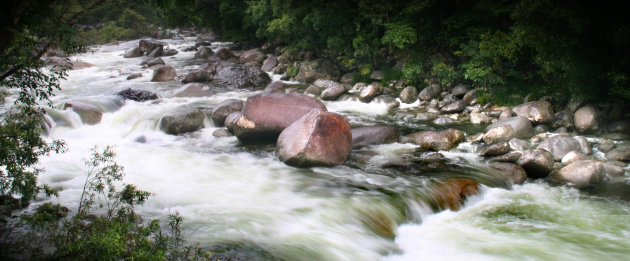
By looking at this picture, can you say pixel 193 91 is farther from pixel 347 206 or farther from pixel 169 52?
pixel 169 52

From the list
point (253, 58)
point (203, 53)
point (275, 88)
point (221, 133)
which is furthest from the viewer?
point (203, 53)

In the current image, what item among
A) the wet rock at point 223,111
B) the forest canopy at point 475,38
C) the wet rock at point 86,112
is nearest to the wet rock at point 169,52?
the forest canopy at point 475,38

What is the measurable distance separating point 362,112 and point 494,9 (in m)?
5.04

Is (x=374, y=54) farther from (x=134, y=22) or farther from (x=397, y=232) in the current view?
(x=134, y=22)

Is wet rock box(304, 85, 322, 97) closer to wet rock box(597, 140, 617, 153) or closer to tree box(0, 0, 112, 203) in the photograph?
wet rock box(597, 140, 617, 153)

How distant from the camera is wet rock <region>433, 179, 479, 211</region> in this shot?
22.9ft

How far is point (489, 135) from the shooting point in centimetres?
992

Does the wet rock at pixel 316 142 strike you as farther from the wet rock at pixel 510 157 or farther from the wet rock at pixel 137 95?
the wet rock at pixel 137 95

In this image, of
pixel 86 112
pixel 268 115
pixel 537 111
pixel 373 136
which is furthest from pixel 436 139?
pixel 86 112

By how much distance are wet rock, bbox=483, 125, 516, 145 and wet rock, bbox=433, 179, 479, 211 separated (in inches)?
105

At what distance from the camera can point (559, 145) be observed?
891 centimetres

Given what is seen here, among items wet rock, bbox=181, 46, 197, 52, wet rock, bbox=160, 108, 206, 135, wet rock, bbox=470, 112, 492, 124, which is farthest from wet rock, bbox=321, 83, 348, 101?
wet rock, bbox=181, 46, 197, 52

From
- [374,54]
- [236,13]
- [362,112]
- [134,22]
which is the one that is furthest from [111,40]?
[362,112]

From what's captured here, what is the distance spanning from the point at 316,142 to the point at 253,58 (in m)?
15.6
